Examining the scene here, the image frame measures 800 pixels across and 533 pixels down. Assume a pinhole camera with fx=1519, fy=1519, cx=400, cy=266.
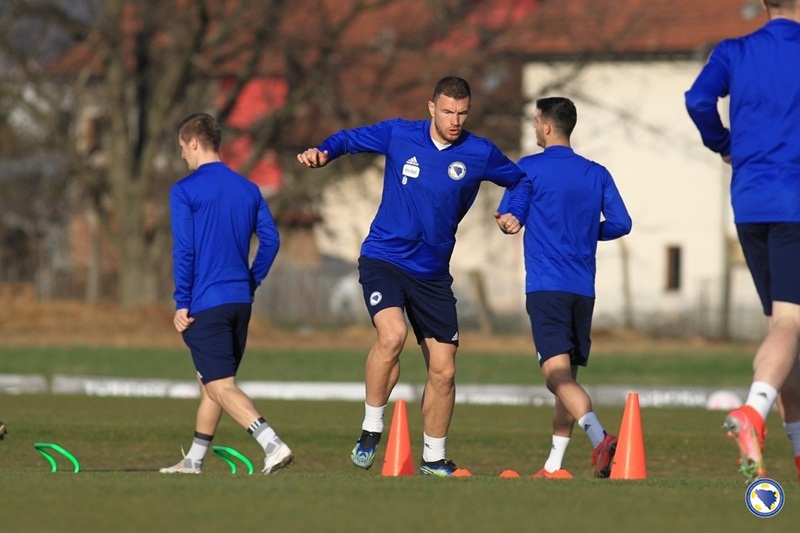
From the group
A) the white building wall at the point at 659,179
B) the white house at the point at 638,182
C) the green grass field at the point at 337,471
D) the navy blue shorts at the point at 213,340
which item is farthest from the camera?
the white building wall at the point at 659,179

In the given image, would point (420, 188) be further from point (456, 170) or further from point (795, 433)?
point (795, 433)

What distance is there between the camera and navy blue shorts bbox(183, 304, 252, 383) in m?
8.62

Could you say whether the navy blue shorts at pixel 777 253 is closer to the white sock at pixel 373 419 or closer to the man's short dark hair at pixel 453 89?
the man's short dark hair at pixel 453 89

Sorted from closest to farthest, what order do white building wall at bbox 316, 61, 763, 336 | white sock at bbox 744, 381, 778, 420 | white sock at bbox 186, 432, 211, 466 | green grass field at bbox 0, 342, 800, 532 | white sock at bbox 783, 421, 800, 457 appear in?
green grass field at bbox 0, 342, 800, 532 < white sock at bbox 744, 381, 778, 420 < white sock at bbox 783, 421, 800, 457 < white sock at bbox 186, 432, 211, 466 < white building wall at bbox 316, 61, 763, 336

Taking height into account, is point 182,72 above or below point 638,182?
above

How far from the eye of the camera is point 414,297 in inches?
340

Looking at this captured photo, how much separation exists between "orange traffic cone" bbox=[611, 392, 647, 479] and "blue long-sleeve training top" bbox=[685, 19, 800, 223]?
2301 mm

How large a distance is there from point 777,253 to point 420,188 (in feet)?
8.38

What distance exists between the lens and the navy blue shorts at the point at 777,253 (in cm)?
646

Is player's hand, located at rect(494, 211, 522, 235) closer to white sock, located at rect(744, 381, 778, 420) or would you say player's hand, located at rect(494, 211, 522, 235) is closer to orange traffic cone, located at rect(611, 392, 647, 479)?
orange traffic cone, located at rect(611, 392, 647, 479)

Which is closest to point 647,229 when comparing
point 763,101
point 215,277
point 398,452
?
point 398,452

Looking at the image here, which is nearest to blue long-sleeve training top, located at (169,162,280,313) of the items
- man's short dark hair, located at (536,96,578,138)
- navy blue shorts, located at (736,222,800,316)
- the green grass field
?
the green grass field

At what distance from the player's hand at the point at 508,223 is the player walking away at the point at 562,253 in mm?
306

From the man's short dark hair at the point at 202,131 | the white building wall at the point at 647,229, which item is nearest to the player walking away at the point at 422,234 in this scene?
the man's short dark hair at the point at 202,131
